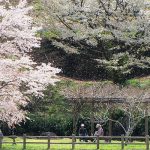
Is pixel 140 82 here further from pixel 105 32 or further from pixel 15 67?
pixel 15 67

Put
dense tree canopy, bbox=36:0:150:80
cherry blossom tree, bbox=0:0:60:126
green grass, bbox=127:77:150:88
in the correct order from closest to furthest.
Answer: cherry blossom tree, bbox=0:0:60:126, green grass, bbox=127:77:150:88, dense tree canopy, bbox=36:0:150:80

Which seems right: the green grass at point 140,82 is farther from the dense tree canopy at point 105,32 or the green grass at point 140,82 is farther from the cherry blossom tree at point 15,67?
the cherry blossom tree at point 15,67

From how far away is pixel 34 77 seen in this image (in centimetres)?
2383

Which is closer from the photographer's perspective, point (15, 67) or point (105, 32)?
point (15, 67)

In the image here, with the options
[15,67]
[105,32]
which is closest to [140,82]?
[105,32]

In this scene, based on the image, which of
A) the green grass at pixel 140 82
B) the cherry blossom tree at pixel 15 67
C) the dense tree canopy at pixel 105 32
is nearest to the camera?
the cherry blossom tree at pixel 15 67

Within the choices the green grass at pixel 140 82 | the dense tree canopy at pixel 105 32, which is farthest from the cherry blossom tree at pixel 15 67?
the green grass at pixel 140 82

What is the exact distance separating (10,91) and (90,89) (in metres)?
12.8

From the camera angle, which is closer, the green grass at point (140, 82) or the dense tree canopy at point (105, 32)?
the green grass at point (140, 82)

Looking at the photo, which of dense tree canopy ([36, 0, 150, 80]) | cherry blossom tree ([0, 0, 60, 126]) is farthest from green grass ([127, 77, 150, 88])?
cherry blossom tree ([0, 0, 60, 126])

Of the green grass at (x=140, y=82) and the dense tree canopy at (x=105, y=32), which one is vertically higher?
the dense tree canopy at (x=105, y=32)

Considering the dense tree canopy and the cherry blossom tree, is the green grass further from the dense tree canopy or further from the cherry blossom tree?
the cherry blossom tree

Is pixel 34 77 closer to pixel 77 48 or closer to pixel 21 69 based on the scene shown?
pixel 21 69

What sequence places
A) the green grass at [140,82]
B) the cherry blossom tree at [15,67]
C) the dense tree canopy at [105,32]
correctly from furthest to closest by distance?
the dense tree canopy at [105,32]
the green grass at [140,82]
the cherry blossom tree at [15,67]
